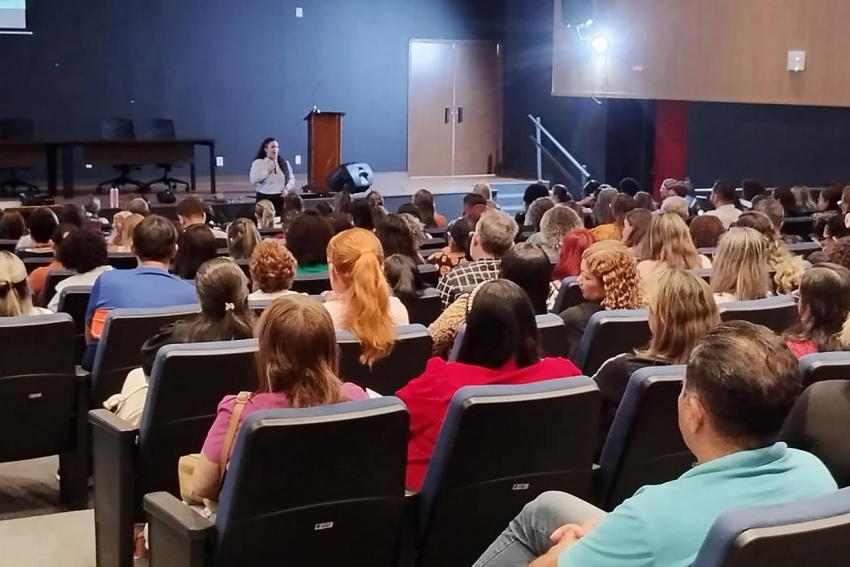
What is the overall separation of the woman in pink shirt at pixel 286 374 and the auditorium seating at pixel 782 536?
3.98 ft

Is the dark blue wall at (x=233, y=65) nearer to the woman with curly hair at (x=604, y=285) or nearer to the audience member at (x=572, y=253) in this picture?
the audience member at (x=572, y=253)

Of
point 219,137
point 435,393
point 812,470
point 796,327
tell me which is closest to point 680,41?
point 219,137

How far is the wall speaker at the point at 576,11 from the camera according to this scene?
1320cm

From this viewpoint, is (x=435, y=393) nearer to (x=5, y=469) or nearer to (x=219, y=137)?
(x=5, y=469)

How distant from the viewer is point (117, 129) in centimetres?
1431

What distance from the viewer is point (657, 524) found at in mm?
1871

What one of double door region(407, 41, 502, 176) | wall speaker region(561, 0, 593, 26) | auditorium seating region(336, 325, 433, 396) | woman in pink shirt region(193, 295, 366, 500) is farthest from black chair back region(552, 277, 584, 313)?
double door region(407, 41, 502, 176)

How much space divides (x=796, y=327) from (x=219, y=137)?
1246 cm

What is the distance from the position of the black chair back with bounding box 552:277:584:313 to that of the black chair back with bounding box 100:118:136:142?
10.3 metres

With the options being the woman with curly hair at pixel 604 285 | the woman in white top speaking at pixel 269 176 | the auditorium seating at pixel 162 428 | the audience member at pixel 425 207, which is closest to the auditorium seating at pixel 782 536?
the auditorium seating at pixel 162 428

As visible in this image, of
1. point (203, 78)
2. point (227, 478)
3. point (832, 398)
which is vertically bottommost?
point (227, 478)

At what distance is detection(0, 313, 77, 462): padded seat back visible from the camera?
378 cm

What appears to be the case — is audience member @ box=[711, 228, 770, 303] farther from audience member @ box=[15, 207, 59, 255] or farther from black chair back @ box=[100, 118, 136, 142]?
black chair back @ box=[100, 118, 136, 142]

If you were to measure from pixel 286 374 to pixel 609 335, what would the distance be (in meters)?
1.52
